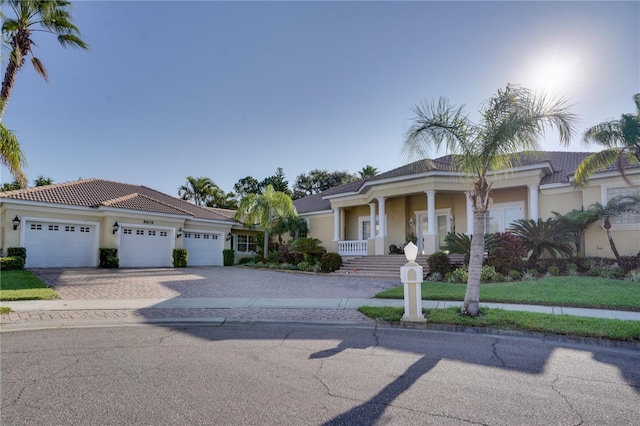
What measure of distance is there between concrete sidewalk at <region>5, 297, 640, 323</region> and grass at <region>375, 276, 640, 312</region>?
13.4 inches

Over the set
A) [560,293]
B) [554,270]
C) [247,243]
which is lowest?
[560,293]

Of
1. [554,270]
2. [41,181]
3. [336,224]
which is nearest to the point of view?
[554,270]

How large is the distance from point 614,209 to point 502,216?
5.50 metres

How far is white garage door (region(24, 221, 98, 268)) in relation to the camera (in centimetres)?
1845

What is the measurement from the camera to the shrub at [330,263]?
1893 cm

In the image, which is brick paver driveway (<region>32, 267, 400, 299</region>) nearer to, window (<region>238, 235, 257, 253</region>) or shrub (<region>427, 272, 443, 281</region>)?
shrub (<region>427, 272, 443, 281</region>)

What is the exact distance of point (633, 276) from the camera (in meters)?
11.7

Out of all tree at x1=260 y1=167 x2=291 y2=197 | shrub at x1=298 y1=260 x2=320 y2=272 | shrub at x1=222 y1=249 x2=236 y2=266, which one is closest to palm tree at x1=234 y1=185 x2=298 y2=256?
shrub at x1=222 y1=249 x2=236 y2=266

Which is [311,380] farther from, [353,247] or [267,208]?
[267,208]

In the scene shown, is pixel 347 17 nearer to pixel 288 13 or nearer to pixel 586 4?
pixel 288 13

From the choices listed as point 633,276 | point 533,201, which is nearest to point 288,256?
point 533,201

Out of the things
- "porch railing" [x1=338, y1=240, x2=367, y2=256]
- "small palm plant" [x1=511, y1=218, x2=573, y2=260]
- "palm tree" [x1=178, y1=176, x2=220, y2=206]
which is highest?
"palm tree" [x1=178, y1=176, x2=220, y2=206]

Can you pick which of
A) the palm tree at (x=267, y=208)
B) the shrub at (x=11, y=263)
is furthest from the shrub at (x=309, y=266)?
the shrub at (x=11, y=263)

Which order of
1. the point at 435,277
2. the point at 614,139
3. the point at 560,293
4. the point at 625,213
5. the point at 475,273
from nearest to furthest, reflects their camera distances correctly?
the point at 475,273
the point at 560,293
the point at 614,139
the point at 625,213
the point at 435,277
